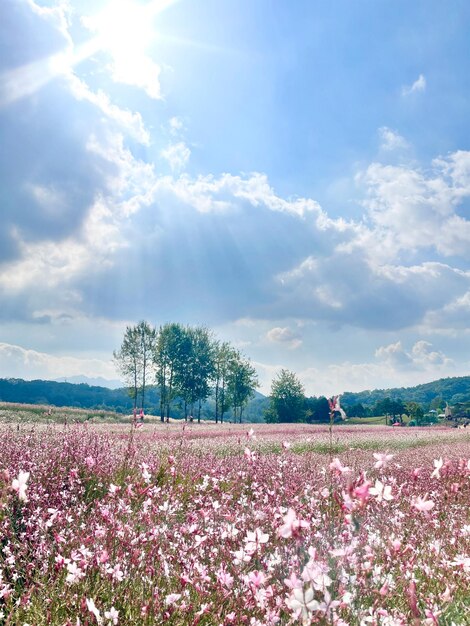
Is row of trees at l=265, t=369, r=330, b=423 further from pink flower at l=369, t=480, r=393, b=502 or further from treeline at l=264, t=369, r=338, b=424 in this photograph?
pink flower at l=369, t=480, r=393, b=502

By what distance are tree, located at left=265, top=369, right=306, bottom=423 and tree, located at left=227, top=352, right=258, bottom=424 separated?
32.4 feet

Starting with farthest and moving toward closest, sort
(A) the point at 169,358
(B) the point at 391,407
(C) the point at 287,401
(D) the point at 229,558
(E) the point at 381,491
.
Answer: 1. (B) the point at 391,407
2. (C) the point at 287,401
3. (A) the point at 169,358
4. (D) the point at 229,558
5. (E) the point at 381,491

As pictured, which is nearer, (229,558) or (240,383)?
(229,558)

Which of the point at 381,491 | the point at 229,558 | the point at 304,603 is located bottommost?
the point at 229,558

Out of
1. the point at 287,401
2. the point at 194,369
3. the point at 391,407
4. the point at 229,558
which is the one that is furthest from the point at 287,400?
the point at 229,558

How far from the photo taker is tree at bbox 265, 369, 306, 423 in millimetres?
68375

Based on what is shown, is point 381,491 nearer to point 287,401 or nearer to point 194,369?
point 194,369

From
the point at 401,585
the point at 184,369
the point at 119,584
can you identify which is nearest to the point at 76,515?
the point at 119,584

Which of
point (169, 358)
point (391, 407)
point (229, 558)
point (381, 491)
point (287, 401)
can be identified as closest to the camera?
point (381, 491)

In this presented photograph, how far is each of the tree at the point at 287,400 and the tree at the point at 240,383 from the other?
9.89 metres

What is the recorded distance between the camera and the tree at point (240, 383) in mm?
58938

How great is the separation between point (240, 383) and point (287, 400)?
12.5 meters

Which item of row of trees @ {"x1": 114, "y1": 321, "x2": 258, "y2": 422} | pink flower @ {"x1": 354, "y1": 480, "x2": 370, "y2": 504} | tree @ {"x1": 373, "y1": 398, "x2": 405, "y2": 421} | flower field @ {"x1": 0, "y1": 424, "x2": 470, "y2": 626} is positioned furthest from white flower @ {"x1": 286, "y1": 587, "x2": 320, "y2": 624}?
tree @ {"x1": 373, "y1": 398, "x2": 405, "y2": 421}

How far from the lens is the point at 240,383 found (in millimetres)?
59000
